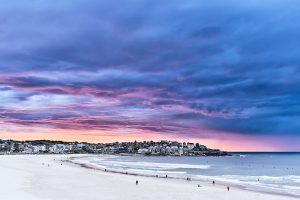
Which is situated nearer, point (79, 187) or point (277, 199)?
point (277, 199)

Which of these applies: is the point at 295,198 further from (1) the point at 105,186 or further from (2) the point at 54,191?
(2) the point at 54,191

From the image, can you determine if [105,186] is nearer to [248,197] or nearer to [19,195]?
[19,195]

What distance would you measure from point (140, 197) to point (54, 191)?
9522mm

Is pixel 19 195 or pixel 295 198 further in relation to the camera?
Answer: pixel 295 198

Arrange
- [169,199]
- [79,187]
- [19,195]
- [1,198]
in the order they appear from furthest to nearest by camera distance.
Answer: [79,187] → [169,199] → [19,195] → [1,198]

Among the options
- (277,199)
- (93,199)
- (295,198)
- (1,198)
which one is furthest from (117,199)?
(295,198)

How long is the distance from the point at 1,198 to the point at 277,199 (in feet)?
95.0

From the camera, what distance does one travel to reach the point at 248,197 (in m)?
43.7

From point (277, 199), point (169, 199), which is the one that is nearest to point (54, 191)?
point (169, 199)

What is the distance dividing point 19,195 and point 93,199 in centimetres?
703

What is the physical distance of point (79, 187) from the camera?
47.4 metres

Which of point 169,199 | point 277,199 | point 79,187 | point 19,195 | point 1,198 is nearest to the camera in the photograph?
point 1,198

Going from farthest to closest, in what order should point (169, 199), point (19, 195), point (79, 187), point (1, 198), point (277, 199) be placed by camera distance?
point (79, 187), point (277, 199), point (169, 199), point (19, 195), point (1, 198)

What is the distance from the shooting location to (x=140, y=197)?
40.6 m
